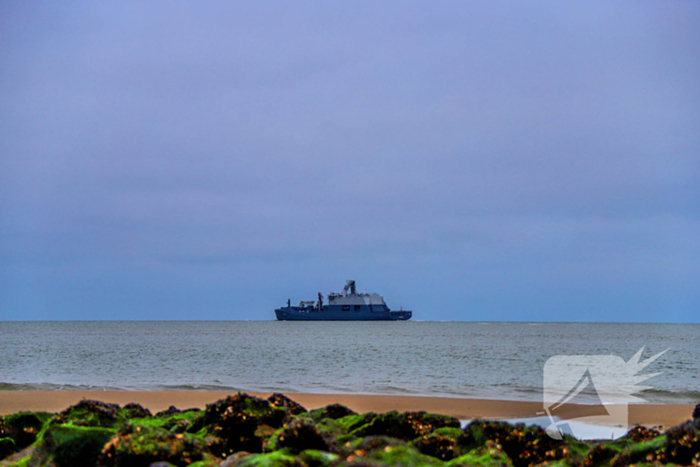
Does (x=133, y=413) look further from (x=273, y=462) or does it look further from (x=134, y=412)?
(x=273, y=462)

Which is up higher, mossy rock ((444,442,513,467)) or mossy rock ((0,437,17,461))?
mossy rock ((444,442,513,467))

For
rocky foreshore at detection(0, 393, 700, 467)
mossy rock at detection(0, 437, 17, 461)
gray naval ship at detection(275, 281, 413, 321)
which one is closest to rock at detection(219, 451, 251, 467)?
rocky foreshore at detection(0, 393, 700, 467)

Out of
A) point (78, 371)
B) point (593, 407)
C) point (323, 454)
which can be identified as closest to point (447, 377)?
point (593, 407)

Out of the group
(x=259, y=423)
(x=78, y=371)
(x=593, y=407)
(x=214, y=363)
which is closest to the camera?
(x=259, y=423)

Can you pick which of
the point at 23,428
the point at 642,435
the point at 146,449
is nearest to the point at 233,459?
the point at 146,449

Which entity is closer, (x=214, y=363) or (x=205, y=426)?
(x=205, y=426)

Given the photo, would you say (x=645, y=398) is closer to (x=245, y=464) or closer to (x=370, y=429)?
(x=370, y=429)

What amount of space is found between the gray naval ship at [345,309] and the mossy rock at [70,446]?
9966 cm

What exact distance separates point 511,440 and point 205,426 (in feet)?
8.69

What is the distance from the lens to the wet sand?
11.1m

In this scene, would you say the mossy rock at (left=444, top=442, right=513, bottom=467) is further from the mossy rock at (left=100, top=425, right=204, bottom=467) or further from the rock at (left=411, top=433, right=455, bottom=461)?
the mossy rock at (left=100, top=425, right=204, bottom=467)

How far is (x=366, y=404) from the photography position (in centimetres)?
1307

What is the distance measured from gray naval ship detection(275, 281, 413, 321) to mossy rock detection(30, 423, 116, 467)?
99659 mm

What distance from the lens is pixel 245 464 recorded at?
378 cm
